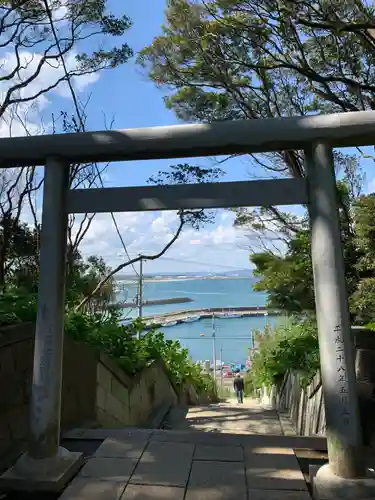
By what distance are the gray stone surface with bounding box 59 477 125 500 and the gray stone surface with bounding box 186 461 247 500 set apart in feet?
1.40

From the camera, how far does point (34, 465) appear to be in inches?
97.7

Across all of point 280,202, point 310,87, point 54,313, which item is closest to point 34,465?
point 54,313

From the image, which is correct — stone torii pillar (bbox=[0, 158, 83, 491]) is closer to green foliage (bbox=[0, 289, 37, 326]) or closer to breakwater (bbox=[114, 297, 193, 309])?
green foliage (bbox=[0, 289, 37, 326])

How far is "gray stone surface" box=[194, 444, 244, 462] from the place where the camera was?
8.89ft

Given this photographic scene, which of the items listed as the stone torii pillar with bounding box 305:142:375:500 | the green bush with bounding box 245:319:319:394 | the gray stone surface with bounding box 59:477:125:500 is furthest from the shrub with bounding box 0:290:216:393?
the stone torii pillar with bounding box 305:142:375:500

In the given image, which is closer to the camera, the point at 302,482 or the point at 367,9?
the point at 302,482

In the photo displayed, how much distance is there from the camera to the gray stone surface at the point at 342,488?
7.19 feet

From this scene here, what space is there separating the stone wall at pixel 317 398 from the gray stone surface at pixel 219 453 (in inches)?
41.9

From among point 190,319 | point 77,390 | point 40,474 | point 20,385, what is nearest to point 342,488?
point 40,474

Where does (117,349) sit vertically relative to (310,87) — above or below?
below

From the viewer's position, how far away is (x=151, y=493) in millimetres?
2270

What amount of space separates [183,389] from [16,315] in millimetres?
6981

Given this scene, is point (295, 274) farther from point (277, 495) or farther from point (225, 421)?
point (277, 495)

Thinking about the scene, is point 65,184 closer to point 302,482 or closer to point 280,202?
point 280,202
